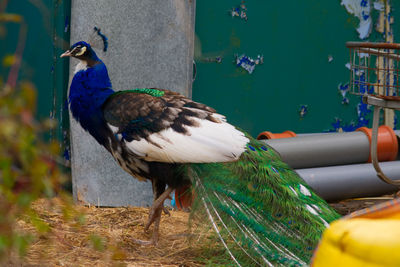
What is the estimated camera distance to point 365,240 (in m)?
1.29

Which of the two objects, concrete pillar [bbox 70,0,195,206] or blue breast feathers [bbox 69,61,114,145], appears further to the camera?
concrete pillar [bbox 70,0,195,206]

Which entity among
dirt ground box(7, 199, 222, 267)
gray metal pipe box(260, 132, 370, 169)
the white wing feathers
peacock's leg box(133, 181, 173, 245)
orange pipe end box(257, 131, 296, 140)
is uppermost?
the white wing feathers

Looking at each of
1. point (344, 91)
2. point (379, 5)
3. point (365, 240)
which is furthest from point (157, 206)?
point (379, 5)

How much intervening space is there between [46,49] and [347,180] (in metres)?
2.73

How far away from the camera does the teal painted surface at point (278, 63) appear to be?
17.4 ft

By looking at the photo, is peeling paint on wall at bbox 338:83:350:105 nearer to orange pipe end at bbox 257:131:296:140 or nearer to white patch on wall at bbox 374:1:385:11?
white patch on wall at bbox 374:1:385:11

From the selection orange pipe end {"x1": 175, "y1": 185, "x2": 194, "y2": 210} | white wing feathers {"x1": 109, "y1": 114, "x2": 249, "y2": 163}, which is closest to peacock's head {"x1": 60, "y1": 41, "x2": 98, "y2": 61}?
white wing feathers {"x1": 109, "y1": 114, "x2": 249, "y2": 163}

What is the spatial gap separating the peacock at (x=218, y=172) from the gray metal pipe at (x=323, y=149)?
4.28 feet

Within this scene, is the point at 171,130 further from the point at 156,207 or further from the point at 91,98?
the point at 91,98

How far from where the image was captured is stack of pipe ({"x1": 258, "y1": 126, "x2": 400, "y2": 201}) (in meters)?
4.72

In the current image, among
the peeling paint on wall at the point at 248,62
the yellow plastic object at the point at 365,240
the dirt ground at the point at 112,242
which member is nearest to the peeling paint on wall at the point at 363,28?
the peeling paint on wall at the point at 248,62

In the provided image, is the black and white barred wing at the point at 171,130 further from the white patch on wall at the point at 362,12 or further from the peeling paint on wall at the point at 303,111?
the white patch on wall at the point at 362,12

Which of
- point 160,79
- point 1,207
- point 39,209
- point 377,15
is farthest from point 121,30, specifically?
point 1,207

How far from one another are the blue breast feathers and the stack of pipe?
156 centimetres
